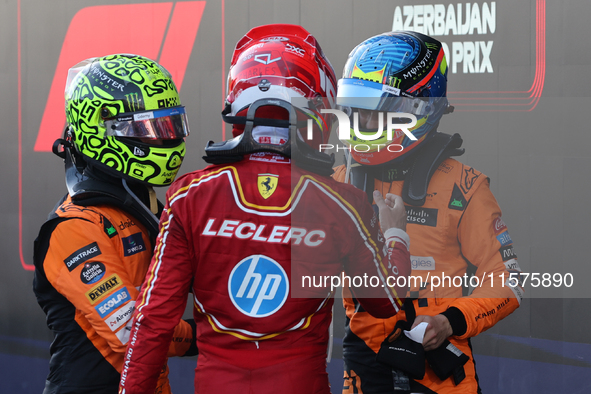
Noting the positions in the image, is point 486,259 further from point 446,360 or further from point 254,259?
point 254,259

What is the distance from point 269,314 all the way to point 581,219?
195cm

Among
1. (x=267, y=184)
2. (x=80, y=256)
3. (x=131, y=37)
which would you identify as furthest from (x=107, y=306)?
(x=131, y=37)

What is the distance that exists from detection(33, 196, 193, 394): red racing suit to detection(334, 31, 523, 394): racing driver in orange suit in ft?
2.17

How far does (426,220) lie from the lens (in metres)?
1.68

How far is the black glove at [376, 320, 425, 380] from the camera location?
1523mm

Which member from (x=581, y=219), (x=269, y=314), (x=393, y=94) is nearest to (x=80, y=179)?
(x=269, y=314)

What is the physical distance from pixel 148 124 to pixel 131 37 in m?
1.65

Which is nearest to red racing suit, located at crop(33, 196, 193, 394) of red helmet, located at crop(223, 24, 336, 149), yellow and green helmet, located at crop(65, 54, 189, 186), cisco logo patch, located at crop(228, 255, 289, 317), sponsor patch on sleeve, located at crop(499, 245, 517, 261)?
yellow and green helmet, located at crop(65, 54, 189, 186)

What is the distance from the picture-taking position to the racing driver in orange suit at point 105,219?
1532 millimetres

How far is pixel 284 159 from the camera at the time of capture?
1.30 meters

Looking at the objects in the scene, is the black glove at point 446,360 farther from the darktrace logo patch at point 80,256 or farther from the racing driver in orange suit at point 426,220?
the darktrace logo patch at point 80,256

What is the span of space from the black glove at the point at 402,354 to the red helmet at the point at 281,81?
613 mm

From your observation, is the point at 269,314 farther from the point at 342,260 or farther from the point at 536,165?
the point at 536,165

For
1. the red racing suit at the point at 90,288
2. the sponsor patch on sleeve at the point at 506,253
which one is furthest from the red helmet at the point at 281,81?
the sponsor patch on sleeve at the point at 506,253
